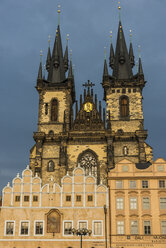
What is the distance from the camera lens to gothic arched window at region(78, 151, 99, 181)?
2087 inches

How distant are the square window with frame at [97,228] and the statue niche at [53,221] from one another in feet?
12.2

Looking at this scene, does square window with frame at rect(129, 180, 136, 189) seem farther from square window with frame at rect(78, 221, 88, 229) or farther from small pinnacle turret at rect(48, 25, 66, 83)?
small pinnacle turret at rect(48, 25, 66, 83)

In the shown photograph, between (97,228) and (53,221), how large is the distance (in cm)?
461

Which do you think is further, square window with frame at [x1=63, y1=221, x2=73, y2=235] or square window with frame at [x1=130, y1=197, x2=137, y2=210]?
square window with frame at [x1=130, y1=197, x2=137, y2=210]

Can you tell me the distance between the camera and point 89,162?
53.7 m

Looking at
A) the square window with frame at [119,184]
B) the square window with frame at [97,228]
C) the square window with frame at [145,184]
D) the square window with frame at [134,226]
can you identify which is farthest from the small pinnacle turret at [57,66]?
the square window with frame at [134,226]

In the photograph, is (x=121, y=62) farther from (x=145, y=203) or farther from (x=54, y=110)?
(x=145, y=203)

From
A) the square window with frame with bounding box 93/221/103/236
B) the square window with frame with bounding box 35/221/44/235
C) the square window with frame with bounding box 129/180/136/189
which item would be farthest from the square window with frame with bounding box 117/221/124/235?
the square window with frame with bounding box 35/221/44/235

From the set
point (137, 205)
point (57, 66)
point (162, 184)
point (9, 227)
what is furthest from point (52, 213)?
point (57, 66)

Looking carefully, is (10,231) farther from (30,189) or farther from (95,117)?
(95,117)

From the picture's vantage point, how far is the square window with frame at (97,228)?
36.4 meters

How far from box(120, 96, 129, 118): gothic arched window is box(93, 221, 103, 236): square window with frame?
24.2 meters

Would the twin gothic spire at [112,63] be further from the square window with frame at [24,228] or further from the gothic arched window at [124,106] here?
the square window with frame at [24,228]

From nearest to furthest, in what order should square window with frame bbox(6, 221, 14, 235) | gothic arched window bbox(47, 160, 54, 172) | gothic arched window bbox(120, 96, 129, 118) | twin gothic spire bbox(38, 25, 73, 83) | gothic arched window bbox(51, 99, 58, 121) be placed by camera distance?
1. square window with frame bbox(6, 221, 14, 235)
2. gothic arched window bbox(47, 160, 54, 172)
3. gothic arched window bbox(120, 96, 129, 118)
4. gothic arched window bbox(51, 99, 58, 121)
5. twin gothic spire bbox(38, 25, 73, 83)
